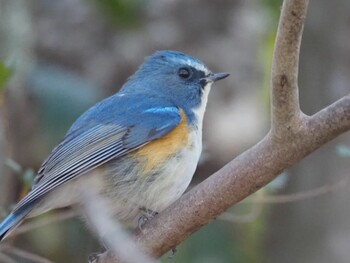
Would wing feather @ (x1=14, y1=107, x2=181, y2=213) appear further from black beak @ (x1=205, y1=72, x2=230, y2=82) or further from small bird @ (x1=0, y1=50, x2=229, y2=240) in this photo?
black beak @ (x1=205, y1=72, x2=230, y2=82)

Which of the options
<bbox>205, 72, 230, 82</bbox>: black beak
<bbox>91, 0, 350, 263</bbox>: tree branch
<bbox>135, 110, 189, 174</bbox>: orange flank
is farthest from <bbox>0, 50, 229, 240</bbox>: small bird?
<bbox>91, 0, 350, 263</bbox>: tree branch

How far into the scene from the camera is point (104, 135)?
4199 millimetres

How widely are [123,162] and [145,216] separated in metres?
0.32

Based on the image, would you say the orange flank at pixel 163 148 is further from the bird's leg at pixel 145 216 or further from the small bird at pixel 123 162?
the bird's leg at pixel 145 216

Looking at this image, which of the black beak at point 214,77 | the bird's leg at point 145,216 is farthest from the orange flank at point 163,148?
the black beak at point 214,77

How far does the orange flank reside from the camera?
3943 mm

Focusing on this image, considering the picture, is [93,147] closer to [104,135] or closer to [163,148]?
[104,135]

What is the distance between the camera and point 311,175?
17.5ft

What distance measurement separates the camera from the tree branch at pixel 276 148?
2895 mm

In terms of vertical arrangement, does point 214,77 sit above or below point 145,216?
above

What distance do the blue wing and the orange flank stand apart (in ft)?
0.10

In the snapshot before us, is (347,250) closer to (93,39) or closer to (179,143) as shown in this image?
(179,143)

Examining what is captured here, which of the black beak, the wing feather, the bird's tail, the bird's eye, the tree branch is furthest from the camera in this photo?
the bird's eye

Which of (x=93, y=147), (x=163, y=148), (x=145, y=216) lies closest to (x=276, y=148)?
(x=145, y=216)
